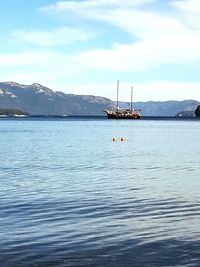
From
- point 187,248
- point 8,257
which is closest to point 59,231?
point 8,257

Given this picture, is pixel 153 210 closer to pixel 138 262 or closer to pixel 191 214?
pixel 191 214

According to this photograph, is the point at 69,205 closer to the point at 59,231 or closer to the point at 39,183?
the point at 59,231

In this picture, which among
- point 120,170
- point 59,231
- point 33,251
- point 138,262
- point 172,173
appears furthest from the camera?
point 120,170

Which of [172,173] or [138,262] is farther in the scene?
[172,173]

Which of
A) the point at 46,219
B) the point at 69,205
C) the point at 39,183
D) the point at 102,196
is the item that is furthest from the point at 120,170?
the point at 46,219

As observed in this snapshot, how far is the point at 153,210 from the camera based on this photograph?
91.1ft

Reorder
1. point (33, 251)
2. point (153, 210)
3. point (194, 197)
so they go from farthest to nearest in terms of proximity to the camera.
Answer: point (194, 197)
point (153, 210)
point (33, 251)

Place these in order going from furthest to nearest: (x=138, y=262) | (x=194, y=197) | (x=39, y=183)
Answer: (x=39, y=183) < (x=194, y=197) < (x=138, y=262)

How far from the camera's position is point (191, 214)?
2669 cm

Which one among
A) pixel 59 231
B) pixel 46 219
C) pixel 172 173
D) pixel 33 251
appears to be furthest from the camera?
pixel 172 173

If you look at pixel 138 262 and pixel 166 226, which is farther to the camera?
pixel 166 226

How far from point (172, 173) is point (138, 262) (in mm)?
28966

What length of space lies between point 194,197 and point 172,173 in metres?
14.4

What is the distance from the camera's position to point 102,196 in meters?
33.0
